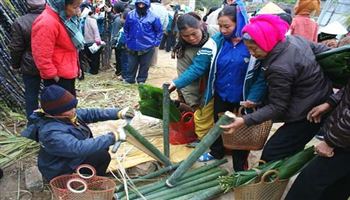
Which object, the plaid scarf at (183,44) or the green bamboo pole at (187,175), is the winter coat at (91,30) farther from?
the green bamboo pole at (187,175)

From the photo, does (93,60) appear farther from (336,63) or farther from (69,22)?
(336,63)

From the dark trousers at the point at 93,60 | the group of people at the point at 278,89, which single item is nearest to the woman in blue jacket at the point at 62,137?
the group of people at the point at 278,89

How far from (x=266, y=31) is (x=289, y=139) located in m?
0.85

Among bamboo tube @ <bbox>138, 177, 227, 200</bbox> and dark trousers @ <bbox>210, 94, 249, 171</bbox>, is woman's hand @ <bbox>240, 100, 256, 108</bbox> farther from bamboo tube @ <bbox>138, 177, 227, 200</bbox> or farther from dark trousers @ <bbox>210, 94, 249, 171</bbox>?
bamboo tube @ <bbox>138, 177, 227, 200</bbox>

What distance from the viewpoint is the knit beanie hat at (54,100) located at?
2656 mm

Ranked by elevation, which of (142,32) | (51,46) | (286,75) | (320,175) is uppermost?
(286,75)

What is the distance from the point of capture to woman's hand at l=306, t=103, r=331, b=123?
247 cm

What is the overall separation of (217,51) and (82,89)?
3.97 m

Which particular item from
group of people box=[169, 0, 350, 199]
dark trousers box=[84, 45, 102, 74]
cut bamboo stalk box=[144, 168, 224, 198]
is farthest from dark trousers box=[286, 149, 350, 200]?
dark trousers box=[84, 45, 102, 74]

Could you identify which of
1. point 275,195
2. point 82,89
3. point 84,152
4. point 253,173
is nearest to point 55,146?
point 84,152

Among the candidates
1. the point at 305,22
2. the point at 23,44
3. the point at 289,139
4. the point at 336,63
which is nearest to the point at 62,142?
the point at 23,44

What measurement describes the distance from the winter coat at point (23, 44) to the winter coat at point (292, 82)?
2.41 m

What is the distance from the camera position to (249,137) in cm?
294

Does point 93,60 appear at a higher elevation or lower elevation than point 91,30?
lower
